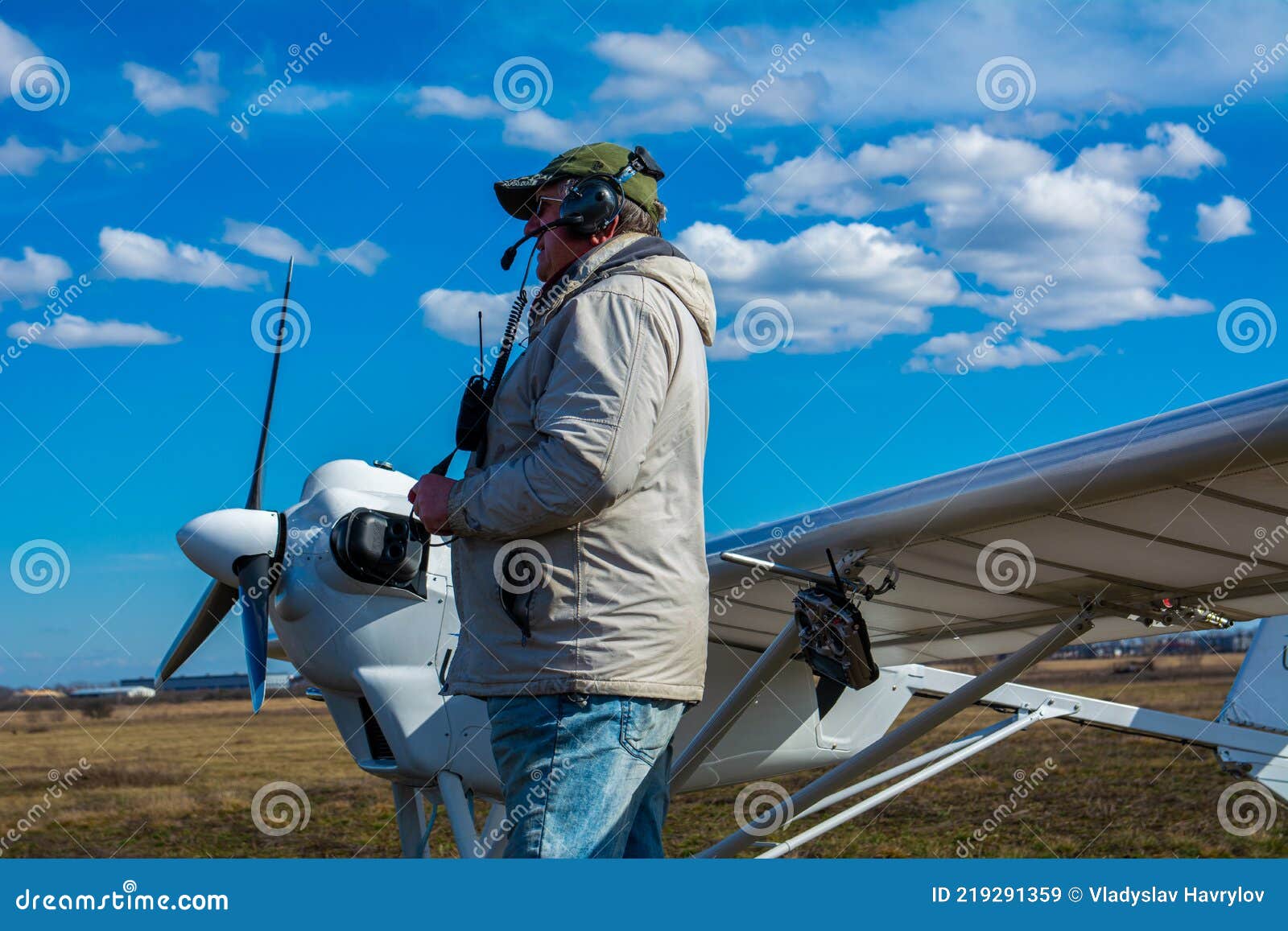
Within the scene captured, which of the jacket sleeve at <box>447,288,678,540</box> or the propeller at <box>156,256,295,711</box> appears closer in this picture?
the jacket sleeve at <box>447,288,678,540</box>

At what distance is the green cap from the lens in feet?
9.21

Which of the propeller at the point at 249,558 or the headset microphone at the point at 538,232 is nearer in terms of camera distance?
the headset microphone at the point at 538,232

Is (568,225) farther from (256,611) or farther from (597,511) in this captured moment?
(256,611)

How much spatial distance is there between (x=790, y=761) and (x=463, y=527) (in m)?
5.88

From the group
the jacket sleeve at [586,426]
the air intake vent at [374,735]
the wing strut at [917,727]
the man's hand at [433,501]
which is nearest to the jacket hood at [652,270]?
the jacket sleeve at [586,426]

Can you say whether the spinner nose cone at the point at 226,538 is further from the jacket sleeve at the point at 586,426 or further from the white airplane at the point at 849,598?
the jacket sleeve at the point at 586,426

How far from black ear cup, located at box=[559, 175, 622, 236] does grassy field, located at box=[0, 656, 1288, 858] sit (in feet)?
16.9

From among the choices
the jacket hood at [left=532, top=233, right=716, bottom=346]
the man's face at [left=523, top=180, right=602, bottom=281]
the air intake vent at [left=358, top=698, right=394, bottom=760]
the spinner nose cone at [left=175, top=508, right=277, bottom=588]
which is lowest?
the air intake vent at [left=358, top=698, right=394, bottom=760]

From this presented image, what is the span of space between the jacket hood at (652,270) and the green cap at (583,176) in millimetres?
154

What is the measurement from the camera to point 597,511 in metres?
2.37

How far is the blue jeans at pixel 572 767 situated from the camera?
2.33m

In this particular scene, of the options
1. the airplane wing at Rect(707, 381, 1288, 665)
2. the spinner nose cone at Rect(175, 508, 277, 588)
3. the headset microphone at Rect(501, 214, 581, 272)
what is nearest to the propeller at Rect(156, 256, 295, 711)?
the spinner nose cone at Rect(175, 508, 277, 588)

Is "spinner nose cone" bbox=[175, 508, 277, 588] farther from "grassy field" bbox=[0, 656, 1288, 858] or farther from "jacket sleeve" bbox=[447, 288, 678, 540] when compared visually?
"jacket sleeve" bbox=[447, 288, 678, 540]

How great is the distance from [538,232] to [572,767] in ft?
4.24
